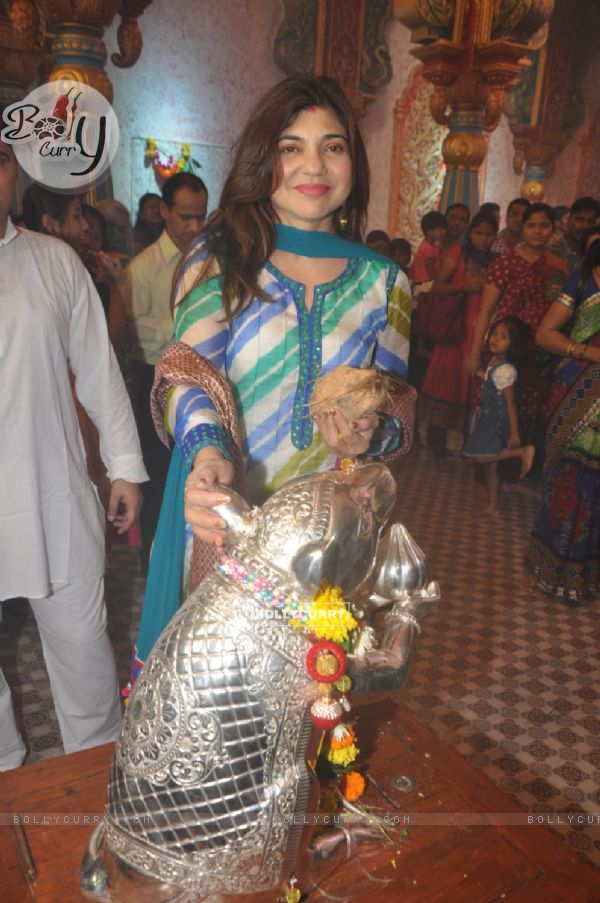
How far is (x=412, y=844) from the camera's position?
1217 millimetres

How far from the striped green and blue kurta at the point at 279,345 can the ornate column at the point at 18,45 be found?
14.8ft

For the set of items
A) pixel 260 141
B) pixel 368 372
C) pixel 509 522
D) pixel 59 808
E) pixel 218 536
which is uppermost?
pixel 260 141

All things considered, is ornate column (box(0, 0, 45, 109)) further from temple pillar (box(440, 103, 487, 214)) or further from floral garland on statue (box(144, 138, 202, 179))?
temple pillar (box(440, 103, 487, 214))

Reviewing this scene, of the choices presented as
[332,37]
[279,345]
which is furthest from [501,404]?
[332,37]

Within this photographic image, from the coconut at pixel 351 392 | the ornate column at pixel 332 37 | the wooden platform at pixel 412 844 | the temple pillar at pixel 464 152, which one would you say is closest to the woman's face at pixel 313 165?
the coconut at pixel 351 392

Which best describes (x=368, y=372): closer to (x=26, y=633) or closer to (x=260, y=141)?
(x=260, y=141)

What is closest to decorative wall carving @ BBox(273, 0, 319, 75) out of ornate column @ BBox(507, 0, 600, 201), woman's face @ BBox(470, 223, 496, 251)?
ornate column @ BBox(507, 0, 600, 201)

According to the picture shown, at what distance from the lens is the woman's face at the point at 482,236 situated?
18.9ft

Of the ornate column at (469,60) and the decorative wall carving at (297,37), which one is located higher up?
the decorative wall carving at (297,37)

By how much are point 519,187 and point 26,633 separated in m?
11.5

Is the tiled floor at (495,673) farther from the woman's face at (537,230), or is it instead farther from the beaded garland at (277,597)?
the woman's face at (537,230)

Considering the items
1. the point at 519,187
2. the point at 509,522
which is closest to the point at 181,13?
the point at 519,187

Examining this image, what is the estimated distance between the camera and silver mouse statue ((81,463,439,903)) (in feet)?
3.18

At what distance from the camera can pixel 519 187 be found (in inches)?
489
